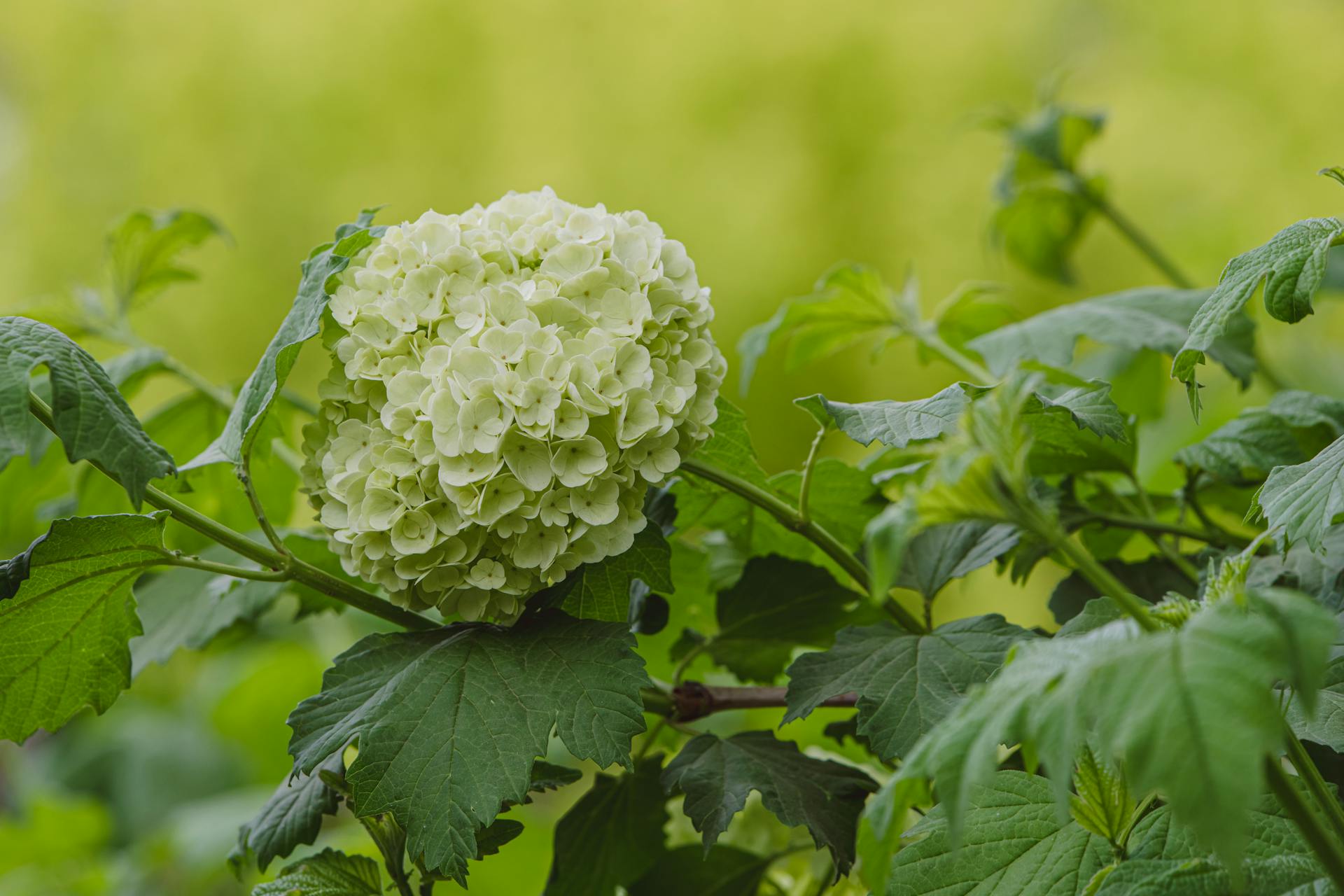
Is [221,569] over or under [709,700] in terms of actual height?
over

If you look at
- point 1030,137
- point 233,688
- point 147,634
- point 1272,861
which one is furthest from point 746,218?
point 1272,861

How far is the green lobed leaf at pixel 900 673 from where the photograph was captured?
45cm

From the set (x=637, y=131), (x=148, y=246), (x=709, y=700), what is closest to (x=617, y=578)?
(x=709, y=700)

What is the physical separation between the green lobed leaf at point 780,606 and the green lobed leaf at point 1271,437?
8.1 inches

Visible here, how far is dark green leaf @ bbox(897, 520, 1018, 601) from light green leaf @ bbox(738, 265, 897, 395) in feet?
0.66

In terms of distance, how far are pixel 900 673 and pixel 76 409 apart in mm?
350

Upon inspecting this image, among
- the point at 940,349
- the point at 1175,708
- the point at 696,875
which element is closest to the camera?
the point at 1175,708

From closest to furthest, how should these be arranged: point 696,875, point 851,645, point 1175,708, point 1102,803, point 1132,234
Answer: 1. point 1175,708
2. point 1102,803
3. point 851,645
4. point 696,875
5. point 1132,234

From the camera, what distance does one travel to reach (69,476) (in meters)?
0.95

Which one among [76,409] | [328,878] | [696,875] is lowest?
[696,875]

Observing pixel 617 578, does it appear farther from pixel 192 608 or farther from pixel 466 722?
pixel 192 608

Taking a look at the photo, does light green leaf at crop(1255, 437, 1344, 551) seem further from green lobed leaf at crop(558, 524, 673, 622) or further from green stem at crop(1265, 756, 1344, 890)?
green lobed leaf at crop(558, 524, 673, 622)

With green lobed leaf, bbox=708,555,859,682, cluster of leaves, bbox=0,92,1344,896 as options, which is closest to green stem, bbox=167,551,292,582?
cluster of leaves, bbox=0,92,1344,896

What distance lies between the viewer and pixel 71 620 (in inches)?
18.9
